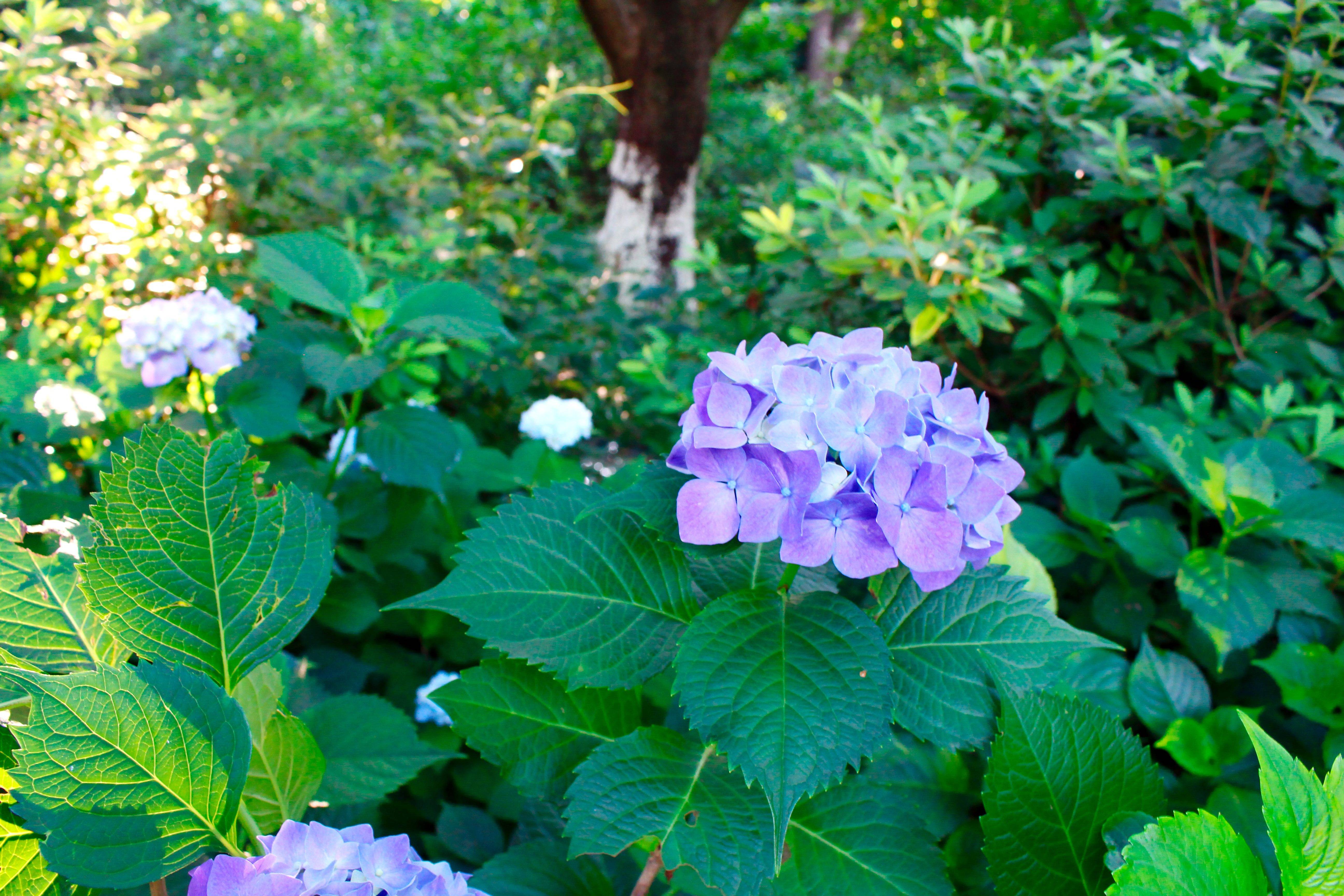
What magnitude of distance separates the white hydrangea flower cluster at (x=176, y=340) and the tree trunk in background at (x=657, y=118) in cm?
337

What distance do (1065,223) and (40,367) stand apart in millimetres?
2697

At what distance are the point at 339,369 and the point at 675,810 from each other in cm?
94

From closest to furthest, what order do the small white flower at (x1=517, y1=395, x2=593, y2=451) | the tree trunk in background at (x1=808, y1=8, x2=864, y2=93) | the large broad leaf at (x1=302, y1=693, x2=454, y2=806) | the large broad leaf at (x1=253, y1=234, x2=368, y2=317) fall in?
the large broad leaf at (x1=302, y1=693, x2=454, y2=806) < the large broad leaf at (x1=253, y1=234, x2=368, y2=317) < the small white flower at (x1=517, y1=395, x2=593, y2=451) < the tree trunk in background at (x1=808, y1=8, x2=864, y2=93)

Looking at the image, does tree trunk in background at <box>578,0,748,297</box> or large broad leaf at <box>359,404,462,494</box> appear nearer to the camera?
large broad leaf at <box>359,404,462,494</box>

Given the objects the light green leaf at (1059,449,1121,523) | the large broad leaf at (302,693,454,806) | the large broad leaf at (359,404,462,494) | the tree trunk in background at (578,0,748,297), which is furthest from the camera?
the tree trunk in background at (578,0,748,297)

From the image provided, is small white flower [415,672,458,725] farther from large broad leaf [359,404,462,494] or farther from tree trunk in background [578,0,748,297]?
tree trunk in background [578,0,748,297]

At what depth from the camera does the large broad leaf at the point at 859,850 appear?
81cm

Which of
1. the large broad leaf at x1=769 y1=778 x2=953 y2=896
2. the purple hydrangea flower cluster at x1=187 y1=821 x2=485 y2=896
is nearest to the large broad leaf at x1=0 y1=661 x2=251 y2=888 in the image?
the purple hydrangea flower cluster at x1=187 y1=821 x2=485 y2=896

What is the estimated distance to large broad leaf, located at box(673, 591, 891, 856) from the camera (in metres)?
0.67

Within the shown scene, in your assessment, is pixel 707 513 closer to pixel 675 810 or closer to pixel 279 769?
pixel 675 810

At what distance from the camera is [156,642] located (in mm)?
768

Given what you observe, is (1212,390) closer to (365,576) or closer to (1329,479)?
(1329,479)

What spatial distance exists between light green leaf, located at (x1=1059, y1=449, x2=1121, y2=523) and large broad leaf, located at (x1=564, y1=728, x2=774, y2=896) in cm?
118

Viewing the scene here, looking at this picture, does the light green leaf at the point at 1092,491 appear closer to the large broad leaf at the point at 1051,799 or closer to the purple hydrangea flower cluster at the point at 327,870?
the large broad leaf at the point at 1051,799
